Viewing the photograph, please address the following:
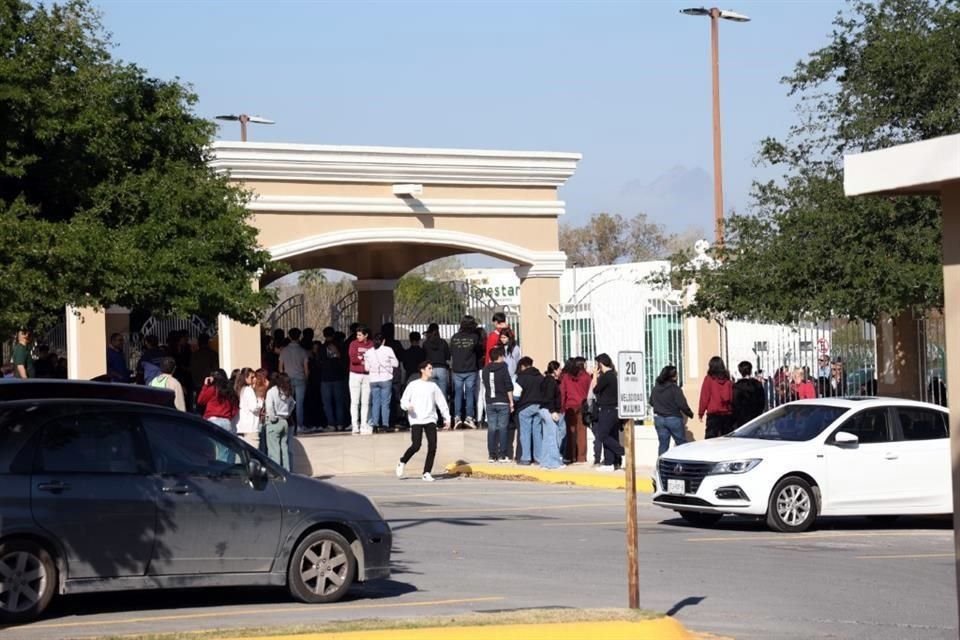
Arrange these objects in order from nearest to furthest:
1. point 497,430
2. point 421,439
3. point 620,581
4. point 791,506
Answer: point 620,581
point 791,506
point 421,439
point 497,430

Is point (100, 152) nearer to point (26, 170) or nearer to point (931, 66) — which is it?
point (26, 170)

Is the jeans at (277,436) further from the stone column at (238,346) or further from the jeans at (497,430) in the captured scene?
the jeans at (497,430)

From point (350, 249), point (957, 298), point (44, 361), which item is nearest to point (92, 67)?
point (957, 298)

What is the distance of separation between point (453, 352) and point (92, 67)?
44.8ft

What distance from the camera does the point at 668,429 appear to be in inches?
955

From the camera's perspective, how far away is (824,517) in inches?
787

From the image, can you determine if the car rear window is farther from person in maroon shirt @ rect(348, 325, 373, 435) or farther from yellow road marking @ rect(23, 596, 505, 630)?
person in maroon shirt @ rect(348, 325, 373, 435)

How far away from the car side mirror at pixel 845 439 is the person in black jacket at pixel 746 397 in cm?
541

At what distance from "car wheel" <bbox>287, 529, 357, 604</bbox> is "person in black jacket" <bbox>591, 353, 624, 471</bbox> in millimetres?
13059

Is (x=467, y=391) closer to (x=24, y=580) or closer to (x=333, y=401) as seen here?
(x=333, y=401)

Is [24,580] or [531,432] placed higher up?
[531,432]

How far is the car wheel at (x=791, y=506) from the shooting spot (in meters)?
18.3

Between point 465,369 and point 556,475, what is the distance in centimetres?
359

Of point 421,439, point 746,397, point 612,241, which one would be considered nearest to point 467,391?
point 421,439
